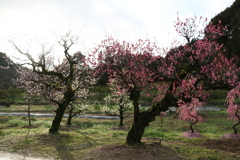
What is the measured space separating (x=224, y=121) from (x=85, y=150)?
17.4 meters

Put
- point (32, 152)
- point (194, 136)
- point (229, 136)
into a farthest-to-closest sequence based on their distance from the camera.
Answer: point (194, 136)
point (229, 136)
point (32, 152)

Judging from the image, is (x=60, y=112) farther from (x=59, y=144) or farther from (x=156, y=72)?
(x=156, y=72)

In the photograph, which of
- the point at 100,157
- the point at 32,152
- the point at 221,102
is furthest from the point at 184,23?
the point at 221,102

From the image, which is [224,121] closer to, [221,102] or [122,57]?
[221,102]

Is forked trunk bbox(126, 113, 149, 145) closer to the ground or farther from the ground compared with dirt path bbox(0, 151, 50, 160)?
farther from the ground

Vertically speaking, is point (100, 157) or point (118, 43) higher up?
point (118, 43)

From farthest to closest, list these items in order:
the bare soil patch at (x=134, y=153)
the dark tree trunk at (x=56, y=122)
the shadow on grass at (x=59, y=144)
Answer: the dark tree trunk at (x=56, y=122) → the shadow on grass at (x=59, y=144) → the bare soil patch at (x=134, y=153)

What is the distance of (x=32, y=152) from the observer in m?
9.68

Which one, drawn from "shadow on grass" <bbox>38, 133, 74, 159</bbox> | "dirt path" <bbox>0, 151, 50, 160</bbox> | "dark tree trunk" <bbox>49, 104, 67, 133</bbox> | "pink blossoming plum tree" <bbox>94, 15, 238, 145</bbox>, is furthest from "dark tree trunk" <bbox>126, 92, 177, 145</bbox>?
"dark tree trunk" <bbox>49, 104, 67, 133</bbox>

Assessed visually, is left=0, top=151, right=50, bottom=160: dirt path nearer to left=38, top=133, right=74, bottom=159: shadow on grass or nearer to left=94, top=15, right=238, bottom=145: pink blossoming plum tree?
left=38, top=133, right=74, bottom=159: shadow on grass

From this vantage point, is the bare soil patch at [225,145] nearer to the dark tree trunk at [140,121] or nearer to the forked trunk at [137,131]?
the dark tree trunk at [140,121]

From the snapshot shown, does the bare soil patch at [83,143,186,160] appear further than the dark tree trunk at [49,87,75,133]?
No

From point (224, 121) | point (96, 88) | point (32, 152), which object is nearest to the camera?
point (32, 152)

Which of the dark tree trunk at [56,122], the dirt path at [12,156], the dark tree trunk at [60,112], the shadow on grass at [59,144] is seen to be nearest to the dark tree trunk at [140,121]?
the shadow on grass at [59,144]
